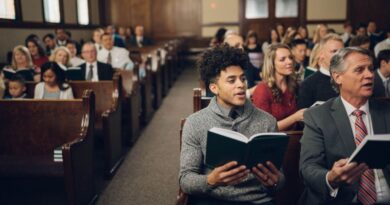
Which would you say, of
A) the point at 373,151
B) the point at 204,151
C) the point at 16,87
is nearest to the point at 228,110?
the point at 204,151

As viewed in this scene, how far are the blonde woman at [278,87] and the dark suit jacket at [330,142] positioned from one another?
36.3 inches

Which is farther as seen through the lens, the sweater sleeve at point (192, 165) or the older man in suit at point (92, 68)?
the older man in suit at point (92, 68)

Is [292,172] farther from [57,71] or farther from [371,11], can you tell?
[371,11]

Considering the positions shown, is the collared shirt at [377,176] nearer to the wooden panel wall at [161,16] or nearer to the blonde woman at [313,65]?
the blonde woman at [313,65]

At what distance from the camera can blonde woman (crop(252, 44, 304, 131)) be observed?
325cm

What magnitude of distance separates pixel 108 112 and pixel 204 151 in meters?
2.11

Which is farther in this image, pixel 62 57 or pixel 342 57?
pixel 62 57

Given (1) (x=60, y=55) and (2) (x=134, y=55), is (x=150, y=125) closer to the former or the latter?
(1) (x=60, y=55)

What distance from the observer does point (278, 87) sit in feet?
11.1

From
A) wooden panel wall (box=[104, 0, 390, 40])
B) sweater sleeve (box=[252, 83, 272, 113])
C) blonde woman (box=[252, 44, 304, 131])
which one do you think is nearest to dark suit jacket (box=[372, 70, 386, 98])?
blonde woman (box=[252, 44, 304, 131])

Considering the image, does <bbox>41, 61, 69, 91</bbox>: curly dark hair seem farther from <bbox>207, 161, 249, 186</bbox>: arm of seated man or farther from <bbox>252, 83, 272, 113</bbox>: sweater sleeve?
Answer: <bbox>207, 161, 249, 186</bbox>: arm of seated man

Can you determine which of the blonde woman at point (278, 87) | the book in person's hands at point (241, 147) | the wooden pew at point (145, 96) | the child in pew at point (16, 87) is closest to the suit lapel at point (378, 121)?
the book in person's hands at point (241, 147)

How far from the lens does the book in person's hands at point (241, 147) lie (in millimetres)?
1724

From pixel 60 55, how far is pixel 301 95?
11.3 feet
